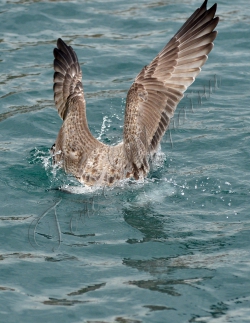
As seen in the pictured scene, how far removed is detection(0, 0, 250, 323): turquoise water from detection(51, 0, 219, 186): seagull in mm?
238

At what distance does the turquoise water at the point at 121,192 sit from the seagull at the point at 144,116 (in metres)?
0.24

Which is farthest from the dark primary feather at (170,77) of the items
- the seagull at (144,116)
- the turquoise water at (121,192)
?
the turquoise water at (121,192)

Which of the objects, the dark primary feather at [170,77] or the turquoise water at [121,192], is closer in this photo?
the turquoise water at [121,192]

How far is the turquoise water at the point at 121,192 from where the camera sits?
229 inches

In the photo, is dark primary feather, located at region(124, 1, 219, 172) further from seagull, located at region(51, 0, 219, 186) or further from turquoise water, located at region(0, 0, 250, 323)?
turquoise water, located at region(0, 0, 250, 323)

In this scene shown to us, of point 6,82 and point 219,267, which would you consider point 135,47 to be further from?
point 219,267

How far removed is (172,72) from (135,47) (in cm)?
359

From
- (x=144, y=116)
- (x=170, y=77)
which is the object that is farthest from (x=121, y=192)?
(x=170, y=77)

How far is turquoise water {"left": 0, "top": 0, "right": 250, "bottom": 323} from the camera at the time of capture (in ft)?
19.0

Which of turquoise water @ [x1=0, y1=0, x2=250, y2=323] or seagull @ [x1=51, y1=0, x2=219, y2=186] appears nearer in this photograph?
turquoise water @ [x1=0, y1=0, x2=250, y2=323]

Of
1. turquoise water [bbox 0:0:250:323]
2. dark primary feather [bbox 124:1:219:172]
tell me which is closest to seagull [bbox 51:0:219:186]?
dark primary feather [bbox 124:1:219:172]

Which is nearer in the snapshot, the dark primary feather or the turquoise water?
the turquoise water

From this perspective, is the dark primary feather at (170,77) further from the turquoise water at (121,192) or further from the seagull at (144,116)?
the turquoise water at (121,192)

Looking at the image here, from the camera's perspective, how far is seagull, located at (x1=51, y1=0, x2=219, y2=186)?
7664mm
